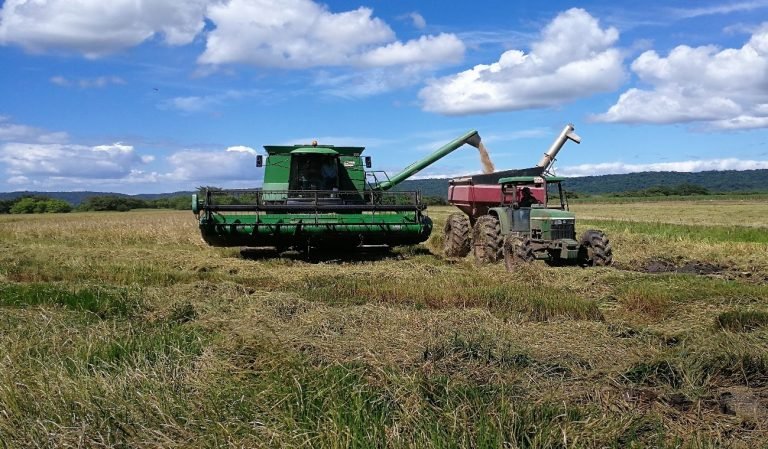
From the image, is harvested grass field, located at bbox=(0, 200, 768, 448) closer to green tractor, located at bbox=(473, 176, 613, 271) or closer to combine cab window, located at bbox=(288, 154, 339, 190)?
green tractor, located at bbox=(473, 176, 613, 271)

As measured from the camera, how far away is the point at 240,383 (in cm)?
430

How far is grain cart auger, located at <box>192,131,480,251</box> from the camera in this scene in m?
13.4

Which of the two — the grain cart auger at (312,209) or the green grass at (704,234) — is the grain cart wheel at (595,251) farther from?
the green grass at (704,234)

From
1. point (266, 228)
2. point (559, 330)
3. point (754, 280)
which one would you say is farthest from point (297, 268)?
point (754, 280)

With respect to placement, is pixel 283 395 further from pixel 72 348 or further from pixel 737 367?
pixel 737 367

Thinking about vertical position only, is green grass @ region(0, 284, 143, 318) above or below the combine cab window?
below

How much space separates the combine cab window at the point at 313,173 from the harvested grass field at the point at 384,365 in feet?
19.8

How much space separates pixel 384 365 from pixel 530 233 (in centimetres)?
894

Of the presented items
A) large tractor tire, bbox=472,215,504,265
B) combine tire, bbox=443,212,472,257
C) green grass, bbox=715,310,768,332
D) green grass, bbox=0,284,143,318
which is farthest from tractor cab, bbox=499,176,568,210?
green grass, bbox=0,284,143,318

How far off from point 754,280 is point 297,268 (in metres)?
7.86

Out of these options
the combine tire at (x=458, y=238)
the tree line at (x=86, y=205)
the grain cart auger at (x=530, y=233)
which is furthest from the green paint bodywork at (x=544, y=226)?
the tree line at (x=86, y=205)

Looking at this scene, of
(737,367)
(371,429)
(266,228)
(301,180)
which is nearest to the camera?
(371,429)

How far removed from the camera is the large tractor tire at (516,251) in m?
11.9

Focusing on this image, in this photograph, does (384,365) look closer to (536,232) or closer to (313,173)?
(536,232)
